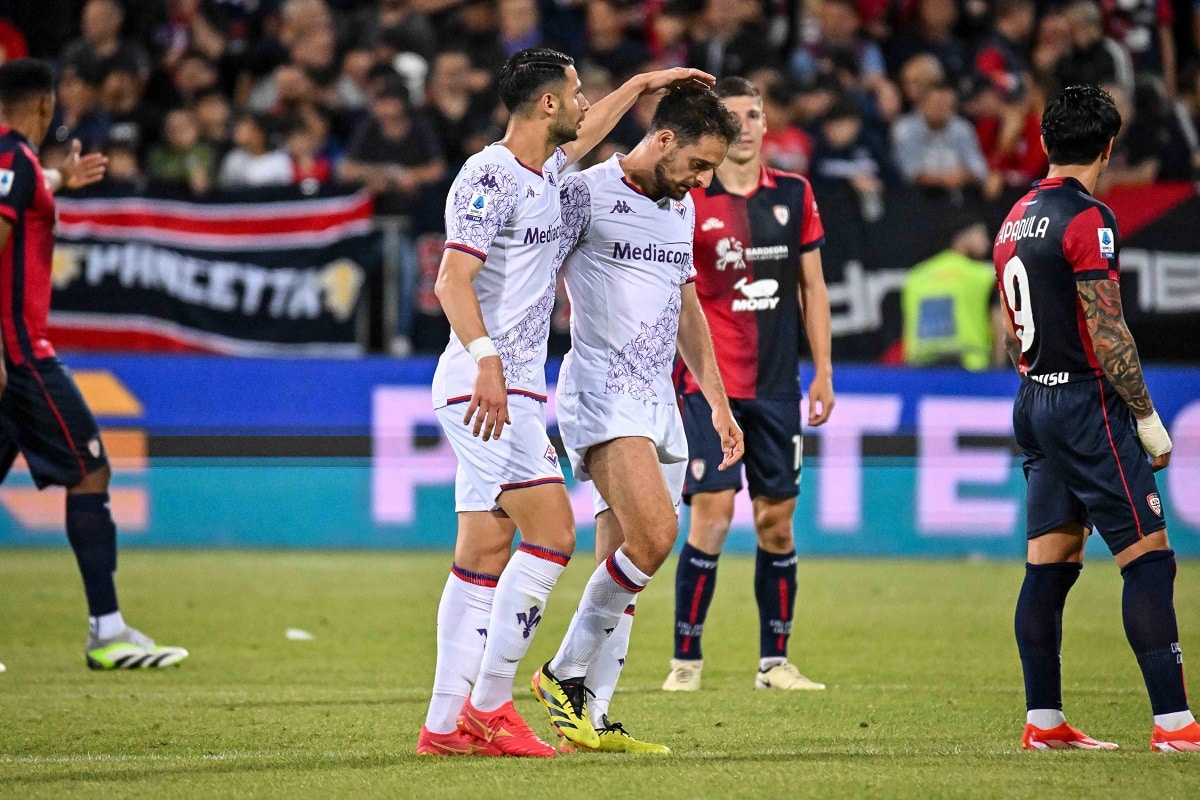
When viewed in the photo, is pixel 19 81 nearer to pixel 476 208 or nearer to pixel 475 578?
pixel 476 208

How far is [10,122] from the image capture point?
802cm

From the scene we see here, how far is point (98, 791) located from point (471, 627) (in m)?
1.31

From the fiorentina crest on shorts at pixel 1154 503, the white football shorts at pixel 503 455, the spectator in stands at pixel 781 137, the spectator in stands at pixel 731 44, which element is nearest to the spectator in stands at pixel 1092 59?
the spectator in stands at pixel 781 137

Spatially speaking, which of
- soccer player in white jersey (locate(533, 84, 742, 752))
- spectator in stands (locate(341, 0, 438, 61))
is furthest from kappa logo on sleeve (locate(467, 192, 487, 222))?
spectator in stands (locate(341, 0, 438, 61))

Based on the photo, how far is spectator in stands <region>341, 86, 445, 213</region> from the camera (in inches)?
570

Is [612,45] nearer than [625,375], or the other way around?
[625,375]

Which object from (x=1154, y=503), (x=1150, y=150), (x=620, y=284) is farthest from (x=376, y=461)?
(x=1154, y=503)

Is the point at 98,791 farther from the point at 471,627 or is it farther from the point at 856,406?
the point at 856,406

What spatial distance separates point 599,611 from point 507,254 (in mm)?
1331

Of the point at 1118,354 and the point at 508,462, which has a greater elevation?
the point at 1118,354

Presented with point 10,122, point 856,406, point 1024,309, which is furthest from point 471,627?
point 856,406

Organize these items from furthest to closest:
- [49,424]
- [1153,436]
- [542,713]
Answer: [49,424], [542,713], [1153,436]

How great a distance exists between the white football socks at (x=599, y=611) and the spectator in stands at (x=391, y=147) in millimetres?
8919

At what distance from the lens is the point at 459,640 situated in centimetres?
553
